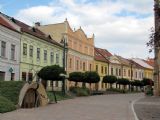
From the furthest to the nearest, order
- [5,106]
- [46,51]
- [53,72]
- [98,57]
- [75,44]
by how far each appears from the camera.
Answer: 1. [98,57]
2. [75,44]
3. [46,51]
4. [53,72]
5. [5,106]

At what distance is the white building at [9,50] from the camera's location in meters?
43.4

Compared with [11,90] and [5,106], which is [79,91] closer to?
[11,90]

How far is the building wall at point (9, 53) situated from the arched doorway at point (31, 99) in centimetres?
1436

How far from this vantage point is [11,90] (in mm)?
27562

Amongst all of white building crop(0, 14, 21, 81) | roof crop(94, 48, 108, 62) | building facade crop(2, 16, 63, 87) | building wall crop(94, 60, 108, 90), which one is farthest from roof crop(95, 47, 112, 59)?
white building crop(0, 14, 21, 81)

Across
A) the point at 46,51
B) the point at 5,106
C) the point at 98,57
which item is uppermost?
the point at 98,57

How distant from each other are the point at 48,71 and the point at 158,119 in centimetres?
2224

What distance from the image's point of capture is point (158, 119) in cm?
2059

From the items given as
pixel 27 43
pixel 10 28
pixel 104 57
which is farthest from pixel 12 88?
pixel 104 57

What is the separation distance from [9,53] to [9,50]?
319mm

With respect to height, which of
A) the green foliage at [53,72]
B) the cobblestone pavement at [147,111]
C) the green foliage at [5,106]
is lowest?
the cobblestone pavement at [147,111]

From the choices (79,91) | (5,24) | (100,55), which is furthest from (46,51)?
(100,55)

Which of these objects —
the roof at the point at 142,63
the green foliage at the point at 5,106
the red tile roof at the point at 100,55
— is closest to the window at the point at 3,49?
the green foliage at the point at 5,106

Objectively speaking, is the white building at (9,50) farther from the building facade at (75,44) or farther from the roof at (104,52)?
the roof at (104,52)
